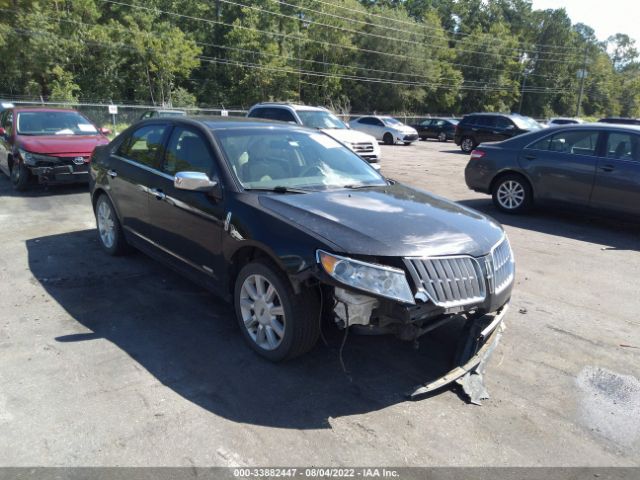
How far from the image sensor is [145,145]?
5.19m

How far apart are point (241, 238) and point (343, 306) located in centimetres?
101

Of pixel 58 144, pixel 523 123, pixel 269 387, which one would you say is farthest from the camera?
pixel 523 123

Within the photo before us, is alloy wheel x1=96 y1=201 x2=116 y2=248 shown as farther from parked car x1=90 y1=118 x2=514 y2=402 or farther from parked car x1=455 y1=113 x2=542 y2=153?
parked car x1=455 y1=113 x2=542 y2=153

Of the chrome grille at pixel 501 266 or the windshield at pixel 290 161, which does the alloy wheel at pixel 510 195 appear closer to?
the windshield at pixel 290 161

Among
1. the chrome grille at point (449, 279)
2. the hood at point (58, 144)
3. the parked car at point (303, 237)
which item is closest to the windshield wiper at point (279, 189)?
the parked car at point (303, 237)

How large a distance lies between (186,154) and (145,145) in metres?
0.95

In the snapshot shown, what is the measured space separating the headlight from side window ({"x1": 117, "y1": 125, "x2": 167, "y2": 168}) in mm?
2669

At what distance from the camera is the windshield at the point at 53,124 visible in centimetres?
1008

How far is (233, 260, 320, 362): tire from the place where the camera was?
329 centimetres

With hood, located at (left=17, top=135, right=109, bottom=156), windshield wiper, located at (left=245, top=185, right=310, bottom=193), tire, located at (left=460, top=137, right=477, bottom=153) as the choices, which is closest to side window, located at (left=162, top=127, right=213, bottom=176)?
windshield wiper, located at (left=245, top=185, right=310, bottom=193)

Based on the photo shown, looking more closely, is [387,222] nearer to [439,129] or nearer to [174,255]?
[174,255]

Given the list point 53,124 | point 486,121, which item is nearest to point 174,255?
point 53,124

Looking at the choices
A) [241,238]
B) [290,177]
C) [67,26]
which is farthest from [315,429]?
[67,26]

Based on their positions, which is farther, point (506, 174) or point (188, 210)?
point (506, 174)
